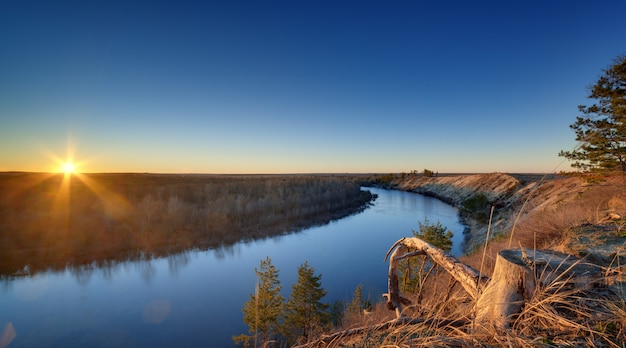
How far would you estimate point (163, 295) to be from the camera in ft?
43.7

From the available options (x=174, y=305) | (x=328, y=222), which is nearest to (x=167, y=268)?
(x=174, y=305)

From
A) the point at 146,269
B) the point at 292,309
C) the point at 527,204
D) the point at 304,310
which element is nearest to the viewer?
the point at 304,310

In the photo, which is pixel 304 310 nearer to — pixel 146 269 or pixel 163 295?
pixel 163 295

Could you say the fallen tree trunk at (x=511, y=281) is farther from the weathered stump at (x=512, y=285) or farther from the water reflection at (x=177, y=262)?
the water reflection at (x=177, y=262)

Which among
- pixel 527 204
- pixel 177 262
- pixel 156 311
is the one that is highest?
pixel 527 204

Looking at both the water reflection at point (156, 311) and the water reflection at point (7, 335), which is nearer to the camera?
the water reflection at point (7, 335)

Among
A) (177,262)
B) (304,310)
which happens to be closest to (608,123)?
(304,310)

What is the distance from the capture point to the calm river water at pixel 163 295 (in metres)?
10.1

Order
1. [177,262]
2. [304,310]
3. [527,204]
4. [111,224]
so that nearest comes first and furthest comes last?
[304,310]
[527,204]
[177,262]
[111,224]

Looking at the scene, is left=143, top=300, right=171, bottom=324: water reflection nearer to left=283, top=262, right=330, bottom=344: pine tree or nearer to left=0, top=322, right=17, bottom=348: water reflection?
left=0, top=322, right=17, bottom=348: water reflection

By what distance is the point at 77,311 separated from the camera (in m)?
11.6

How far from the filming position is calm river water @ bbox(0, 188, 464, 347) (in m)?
10.1

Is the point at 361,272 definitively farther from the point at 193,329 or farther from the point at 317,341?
the point at 317,341

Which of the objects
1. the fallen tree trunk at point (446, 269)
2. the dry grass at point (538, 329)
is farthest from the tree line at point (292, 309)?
the dry grass at point (538, 329)
